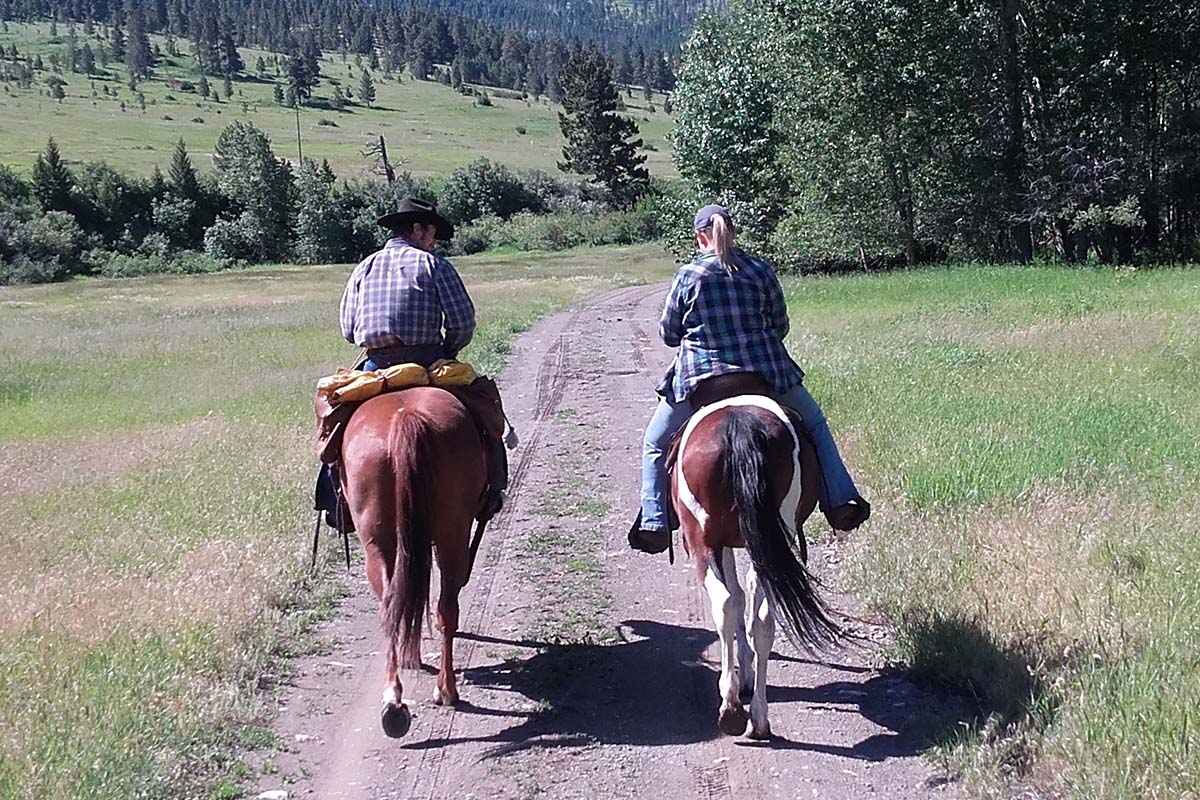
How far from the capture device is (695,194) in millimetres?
40969

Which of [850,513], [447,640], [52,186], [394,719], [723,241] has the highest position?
[52,186]

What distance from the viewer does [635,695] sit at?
586 centimetres

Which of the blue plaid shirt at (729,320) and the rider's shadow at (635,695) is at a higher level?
the blue plaid shirt at (729,320)

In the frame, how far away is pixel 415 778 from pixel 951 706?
262cm

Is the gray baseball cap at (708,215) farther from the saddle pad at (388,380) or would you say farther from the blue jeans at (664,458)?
the saddle pad at (388,380)

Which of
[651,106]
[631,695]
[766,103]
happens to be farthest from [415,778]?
[651,106]

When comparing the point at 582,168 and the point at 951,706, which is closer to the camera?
the point at 951,706

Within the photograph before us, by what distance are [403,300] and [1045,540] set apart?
168 inches

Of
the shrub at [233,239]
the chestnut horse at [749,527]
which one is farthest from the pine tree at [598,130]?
the chestnut horse at [749,527]

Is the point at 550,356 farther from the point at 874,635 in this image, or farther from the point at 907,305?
the point at 874,635

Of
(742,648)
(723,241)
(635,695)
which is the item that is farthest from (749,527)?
(723,241)

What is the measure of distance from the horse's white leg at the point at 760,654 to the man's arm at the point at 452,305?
8.11 ft

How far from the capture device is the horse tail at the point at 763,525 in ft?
16.5

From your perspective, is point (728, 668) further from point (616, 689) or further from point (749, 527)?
point (616, 689)
